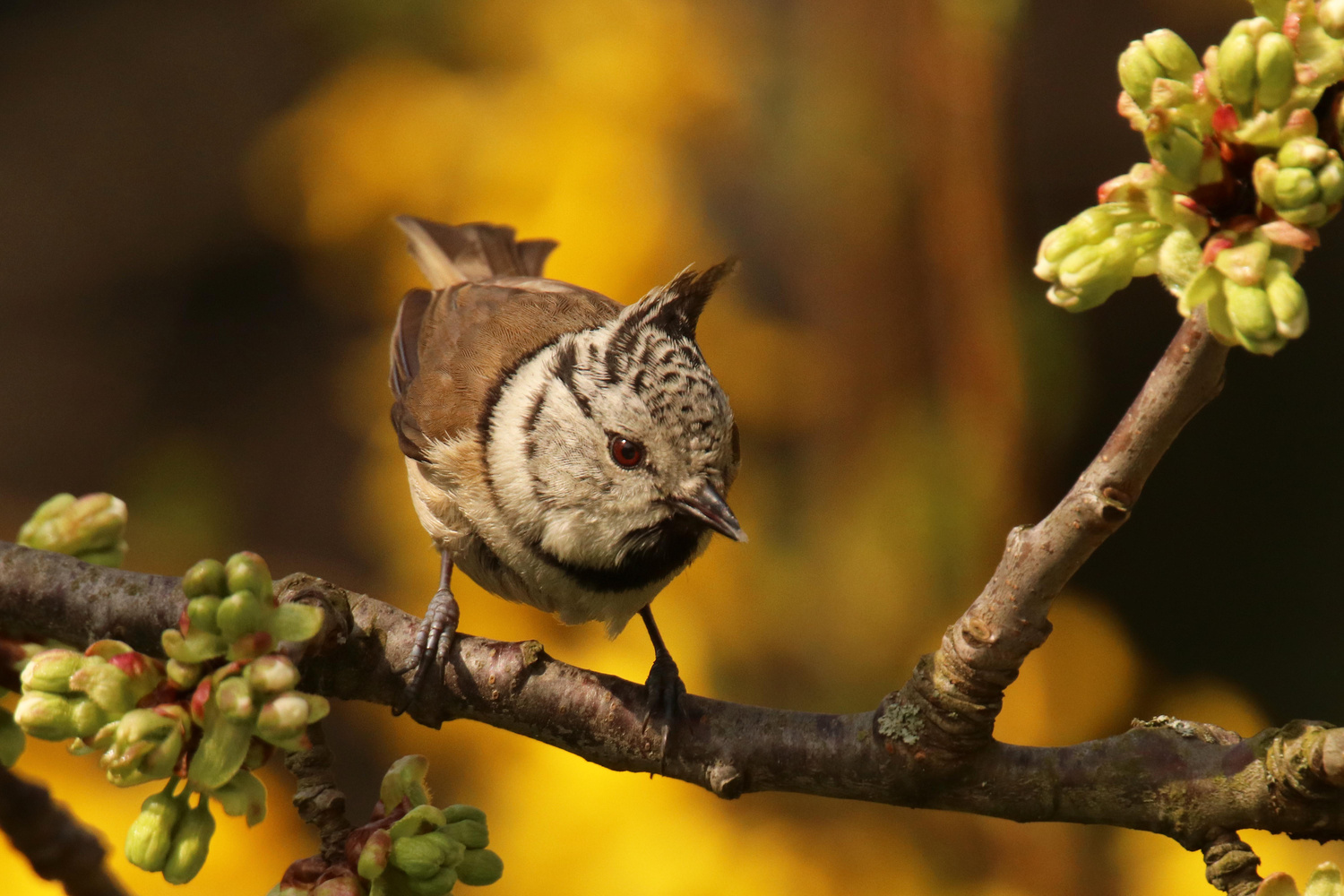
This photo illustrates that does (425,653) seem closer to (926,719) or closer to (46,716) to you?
(46,716)

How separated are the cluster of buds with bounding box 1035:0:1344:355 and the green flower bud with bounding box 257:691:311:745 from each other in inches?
30.3

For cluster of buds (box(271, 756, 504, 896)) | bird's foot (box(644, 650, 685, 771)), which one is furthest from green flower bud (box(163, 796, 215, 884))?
bird's foot (box(644, 650, 685, 771))

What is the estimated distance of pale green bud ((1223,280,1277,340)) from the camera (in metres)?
0.80

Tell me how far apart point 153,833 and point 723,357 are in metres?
2.35

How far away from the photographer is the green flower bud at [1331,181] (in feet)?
2.60

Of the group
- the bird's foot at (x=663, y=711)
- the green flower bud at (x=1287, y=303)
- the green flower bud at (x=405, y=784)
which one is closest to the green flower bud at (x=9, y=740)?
the green flower bud at (x=405, y=784)

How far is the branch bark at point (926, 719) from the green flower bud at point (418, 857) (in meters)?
0.35

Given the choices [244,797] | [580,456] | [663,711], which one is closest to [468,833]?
[244,797]

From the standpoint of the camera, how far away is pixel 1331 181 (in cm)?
80

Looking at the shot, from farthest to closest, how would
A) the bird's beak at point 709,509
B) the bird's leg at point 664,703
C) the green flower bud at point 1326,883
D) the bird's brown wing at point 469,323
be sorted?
the bird's brown wing at point 469,323 → the bird's beak at point 709,509 → the bird's leg at point 664,703 → the green flower bud at point 1326,883

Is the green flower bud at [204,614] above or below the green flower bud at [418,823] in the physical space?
above

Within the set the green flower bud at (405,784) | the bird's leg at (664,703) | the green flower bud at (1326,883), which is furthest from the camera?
the bird's leg at (664,703)

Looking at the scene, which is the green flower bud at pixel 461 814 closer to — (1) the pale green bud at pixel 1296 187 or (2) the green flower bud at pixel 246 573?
(2) the green flower bud at pixel 246 573

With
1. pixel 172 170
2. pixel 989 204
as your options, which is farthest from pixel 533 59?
pixel 172 170
